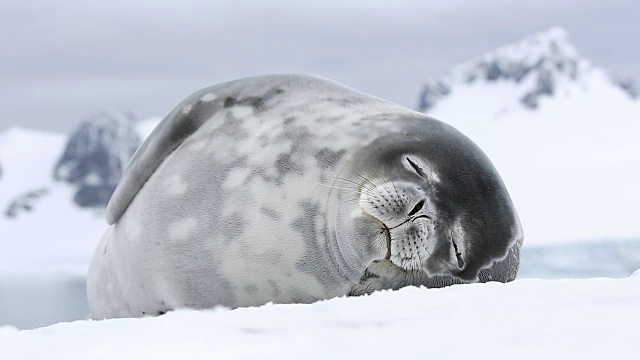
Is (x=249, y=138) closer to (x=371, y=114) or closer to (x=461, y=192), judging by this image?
Result: (x=371, y=114)

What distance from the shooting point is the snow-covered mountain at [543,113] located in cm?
7369

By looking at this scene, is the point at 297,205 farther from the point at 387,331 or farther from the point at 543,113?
the point at 543,113

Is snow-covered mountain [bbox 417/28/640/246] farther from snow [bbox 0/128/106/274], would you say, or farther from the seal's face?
the seal's face

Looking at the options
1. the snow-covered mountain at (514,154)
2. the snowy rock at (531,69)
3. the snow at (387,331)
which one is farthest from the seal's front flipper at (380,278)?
the snowy rock at (531,69)

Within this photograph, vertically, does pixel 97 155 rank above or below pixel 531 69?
below

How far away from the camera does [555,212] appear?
210 feet

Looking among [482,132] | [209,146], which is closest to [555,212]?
[482,132]

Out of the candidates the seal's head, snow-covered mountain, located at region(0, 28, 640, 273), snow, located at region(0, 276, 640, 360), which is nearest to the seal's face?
the seal's head

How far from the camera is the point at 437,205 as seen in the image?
2.81 m

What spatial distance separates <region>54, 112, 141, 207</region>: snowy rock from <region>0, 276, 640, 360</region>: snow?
105 meters

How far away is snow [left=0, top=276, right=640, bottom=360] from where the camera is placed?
5.14 ft

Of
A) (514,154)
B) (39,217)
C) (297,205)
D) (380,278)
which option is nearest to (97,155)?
(39,217)

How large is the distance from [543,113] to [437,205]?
85.2 m

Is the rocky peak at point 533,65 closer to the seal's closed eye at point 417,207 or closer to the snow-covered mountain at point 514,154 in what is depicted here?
the snow-covered mountain at point 514,154
